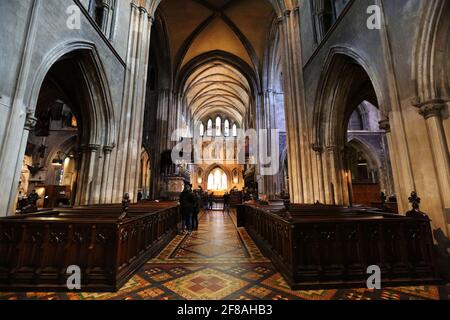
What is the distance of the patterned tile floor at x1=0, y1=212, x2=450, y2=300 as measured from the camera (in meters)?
2.46

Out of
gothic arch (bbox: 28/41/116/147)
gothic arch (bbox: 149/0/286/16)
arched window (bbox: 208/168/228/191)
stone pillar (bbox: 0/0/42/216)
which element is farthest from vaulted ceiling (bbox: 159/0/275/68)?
arched window (bbox: 208/168/228/191)

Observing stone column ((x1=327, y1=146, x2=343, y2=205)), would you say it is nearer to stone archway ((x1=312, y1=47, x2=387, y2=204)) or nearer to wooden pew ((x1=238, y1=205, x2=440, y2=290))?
stone archway ((x1=312, y1=47, x2=387, y2=204))

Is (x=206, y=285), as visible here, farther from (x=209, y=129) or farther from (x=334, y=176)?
(x=209, y=129)

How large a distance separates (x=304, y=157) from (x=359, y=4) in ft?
15.5

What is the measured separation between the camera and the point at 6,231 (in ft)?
9.27

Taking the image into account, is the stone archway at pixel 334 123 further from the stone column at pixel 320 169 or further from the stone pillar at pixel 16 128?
the stone pillar at pixel 16 128

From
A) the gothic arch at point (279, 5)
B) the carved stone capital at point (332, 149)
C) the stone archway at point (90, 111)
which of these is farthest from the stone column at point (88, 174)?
the carved stone capital at point (332, 149)

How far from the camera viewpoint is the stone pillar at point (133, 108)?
25.0 ft

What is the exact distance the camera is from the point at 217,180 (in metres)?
32.5

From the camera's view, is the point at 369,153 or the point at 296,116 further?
the point at 369,153

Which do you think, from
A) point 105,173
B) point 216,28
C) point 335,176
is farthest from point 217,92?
point 335,176

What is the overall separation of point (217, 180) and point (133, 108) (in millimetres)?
24864

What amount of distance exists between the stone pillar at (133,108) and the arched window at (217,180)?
24254 mm
